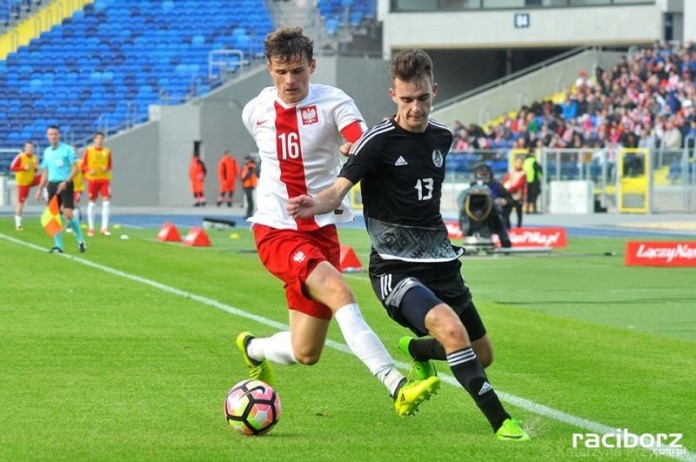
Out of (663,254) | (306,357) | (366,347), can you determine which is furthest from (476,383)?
(663,254)

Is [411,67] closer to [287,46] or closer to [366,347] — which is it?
[287,46]

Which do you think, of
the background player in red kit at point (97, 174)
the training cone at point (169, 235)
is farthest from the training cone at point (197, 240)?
the background player in red kit at point (97, 174)

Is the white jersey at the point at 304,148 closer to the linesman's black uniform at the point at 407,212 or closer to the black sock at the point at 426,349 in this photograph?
the linesman's black uniform at the point at 407,212

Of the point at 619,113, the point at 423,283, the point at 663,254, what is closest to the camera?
the point at 423,283

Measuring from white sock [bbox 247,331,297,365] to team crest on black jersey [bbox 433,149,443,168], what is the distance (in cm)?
132

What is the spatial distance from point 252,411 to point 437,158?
168cm

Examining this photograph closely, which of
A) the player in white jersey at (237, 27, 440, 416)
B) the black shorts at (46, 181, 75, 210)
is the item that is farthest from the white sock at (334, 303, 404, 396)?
the black shorts at (46, 181, 75, 210)

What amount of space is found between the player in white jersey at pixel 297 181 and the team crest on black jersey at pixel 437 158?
57 centimetres

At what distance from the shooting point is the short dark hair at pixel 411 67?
7.93m

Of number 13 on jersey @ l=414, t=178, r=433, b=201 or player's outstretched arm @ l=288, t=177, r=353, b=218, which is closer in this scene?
player's outstretched arm @ l=288, t=177, r=353, b=218

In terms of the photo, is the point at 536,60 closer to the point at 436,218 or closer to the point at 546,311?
the point at 546,311

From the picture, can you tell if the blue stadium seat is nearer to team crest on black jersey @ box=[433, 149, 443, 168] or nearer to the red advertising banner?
the red advertising banner

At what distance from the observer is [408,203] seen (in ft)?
26.8

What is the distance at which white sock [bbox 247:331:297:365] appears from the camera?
28.3ft
